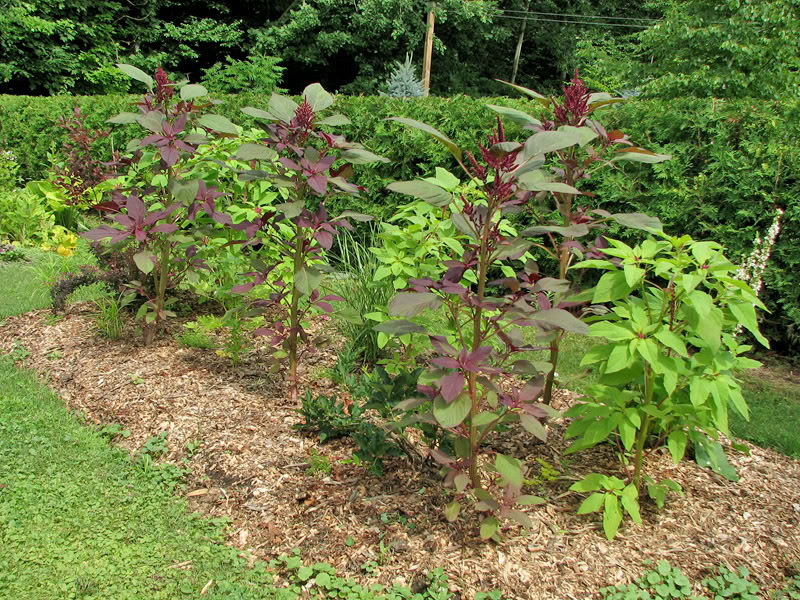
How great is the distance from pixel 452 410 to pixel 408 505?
2.20 feet

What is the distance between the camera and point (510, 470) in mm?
2150

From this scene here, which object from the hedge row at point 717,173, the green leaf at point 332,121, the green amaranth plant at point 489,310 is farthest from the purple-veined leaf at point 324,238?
the hedge row at point 717,173

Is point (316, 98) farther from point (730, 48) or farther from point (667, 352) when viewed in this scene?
point (730, 48)

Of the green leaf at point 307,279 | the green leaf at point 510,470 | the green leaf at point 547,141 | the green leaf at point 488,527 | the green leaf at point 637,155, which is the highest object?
the green leaf at point 547,141

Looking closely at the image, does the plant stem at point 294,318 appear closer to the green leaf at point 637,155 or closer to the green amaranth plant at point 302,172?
the green amaranth plant at point 302,172

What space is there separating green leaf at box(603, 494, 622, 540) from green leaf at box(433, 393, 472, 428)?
0.67 m

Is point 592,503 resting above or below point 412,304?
below

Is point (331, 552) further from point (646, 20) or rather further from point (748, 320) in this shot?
point (646, 20)

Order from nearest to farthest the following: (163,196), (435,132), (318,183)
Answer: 1. (435,132)
2. (318,183)
3. (163,196)

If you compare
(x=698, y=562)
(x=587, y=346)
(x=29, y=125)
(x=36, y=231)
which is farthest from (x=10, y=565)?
(x=29, y=125)

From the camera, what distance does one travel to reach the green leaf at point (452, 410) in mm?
2006

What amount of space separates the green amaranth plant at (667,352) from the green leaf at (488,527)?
36 cm

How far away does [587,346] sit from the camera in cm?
479

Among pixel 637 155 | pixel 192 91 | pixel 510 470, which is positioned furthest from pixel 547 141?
pixel 192 91
